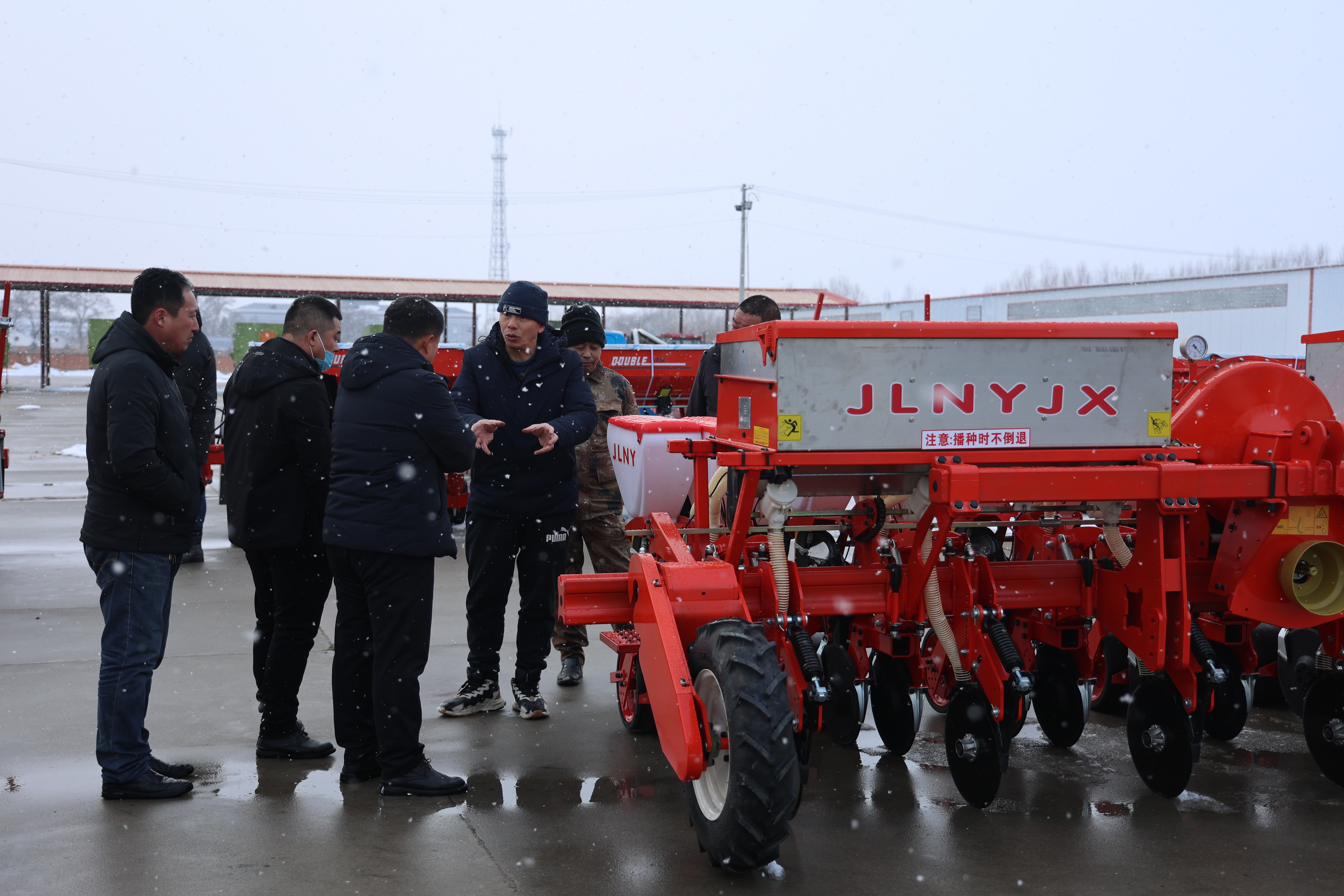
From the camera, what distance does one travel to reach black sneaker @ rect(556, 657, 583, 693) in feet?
17.7

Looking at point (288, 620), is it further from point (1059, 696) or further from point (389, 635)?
point (1059, 696)

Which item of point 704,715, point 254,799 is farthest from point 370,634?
point 704,715

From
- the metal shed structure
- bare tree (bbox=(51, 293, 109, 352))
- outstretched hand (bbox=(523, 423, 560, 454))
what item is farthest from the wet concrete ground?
bare tree (bbox=(51, 293, 109, 352))

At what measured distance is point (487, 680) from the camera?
16.0 ft

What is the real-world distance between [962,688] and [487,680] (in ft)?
6.99

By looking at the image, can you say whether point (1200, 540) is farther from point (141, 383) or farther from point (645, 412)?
point (645, 412)

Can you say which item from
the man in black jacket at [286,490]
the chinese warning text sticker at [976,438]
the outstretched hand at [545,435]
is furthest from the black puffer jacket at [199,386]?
the chinese warning text sticker at [976,438]

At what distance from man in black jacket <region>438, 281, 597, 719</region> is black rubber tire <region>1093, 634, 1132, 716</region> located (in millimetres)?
2284

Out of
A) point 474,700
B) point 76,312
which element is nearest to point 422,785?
point 474,700

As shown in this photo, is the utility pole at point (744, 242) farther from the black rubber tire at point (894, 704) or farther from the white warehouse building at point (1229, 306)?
the black rubber tire at point (894, 704)

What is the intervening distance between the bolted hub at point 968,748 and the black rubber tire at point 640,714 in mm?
1252

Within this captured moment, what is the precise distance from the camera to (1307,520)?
3723 millimetres

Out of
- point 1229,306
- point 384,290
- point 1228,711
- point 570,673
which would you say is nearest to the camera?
point 1228,711

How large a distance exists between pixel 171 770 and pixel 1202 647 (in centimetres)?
366
